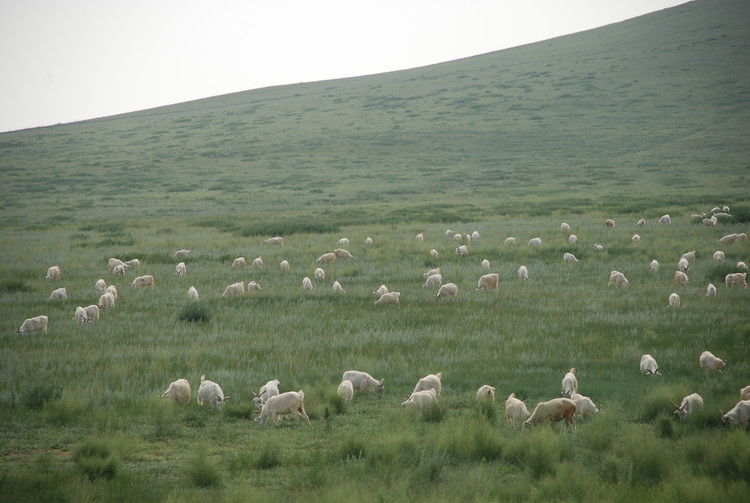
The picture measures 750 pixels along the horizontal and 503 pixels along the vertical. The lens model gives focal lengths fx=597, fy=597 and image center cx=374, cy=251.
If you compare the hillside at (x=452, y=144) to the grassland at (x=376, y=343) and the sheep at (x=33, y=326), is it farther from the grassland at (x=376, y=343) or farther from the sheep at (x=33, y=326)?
the sheep at (x=33, y=326)

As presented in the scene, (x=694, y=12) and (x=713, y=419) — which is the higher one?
(x=694, y=12)

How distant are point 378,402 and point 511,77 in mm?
98433

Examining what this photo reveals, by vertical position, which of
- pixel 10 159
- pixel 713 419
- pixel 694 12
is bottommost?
pixel 713 419

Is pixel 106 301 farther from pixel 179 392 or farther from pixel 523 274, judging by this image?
pixel 523 274

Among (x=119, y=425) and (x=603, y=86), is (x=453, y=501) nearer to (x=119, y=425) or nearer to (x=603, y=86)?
(x=119, y=425)

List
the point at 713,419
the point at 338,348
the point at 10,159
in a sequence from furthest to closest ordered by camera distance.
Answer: the point at 10,159 < the point at 338,348 < the point at 713,419

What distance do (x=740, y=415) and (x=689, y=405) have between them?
605 mm

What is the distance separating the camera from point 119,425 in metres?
7.88

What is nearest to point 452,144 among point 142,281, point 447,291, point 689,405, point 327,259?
point 327,259

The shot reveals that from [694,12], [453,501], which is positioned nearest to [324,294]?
[453,501]

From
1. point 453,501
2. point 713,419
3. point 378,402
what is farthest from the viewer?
point 378,402

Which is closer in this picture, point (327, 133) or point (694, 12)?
point (327, 133)

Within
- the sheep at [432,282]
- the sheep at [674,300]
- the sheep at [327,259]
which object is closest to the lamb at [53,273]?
the sheep at [327,259]

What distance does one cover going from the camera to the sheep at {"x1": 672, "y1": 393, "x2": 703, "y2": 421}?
7730 mm
